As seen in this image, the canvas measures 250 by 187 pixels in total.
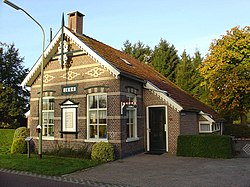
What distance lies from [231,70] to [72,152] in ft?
48.2

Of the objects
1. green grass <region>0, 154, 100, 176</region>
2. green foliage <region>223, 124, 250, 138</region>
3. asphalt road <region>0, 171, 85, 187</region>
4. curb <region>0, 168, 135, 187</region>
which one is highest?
green foliage <region>223, 124, 250, 138</region>

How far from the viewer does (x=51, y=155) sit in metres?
13.9

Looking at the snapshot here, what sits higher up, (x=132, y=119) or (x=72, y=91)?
(x=72, y=91)

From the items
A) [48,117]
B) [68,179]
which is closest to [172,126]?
[68,179]

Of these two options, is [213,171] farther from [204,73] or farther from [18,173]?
[204,73]

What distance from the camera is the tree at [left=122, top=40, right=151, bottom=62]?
140 ft

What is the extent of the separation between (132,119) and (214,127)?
717 centimetres

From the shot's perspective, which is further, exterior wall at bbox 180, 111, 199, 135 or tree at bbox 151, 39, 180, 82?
tree at bbox 151, 39, 180, 82

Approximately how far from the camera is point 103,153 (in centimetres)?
1195

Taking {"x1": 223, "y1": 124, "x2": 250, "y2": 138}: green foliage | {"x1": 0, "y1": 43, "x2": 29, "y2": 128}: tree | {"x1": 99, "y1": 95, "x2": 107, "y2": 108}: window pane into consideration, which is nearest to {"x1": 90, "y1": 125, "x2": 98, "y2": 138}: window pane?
{"x1": 99, "y1": 95, "x2": 107, "y2": 108}: window pane

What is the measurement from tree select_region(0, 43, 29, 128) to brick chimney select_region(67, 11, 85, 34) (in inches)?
667

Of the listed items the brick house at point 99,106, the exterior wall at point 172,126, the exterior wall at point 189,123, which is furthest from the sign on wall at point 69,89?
the exterior wall at point 189,123

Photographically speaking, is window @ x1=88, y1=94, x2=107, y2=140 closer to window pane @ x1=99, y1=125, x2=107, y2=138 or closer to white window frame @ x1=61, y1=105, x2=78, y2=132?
window pane @ x1=99, y1=125, x2=107, y2=138

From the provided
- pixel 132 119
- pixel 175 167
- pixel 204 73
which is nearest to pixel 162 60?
pixel 204 73
